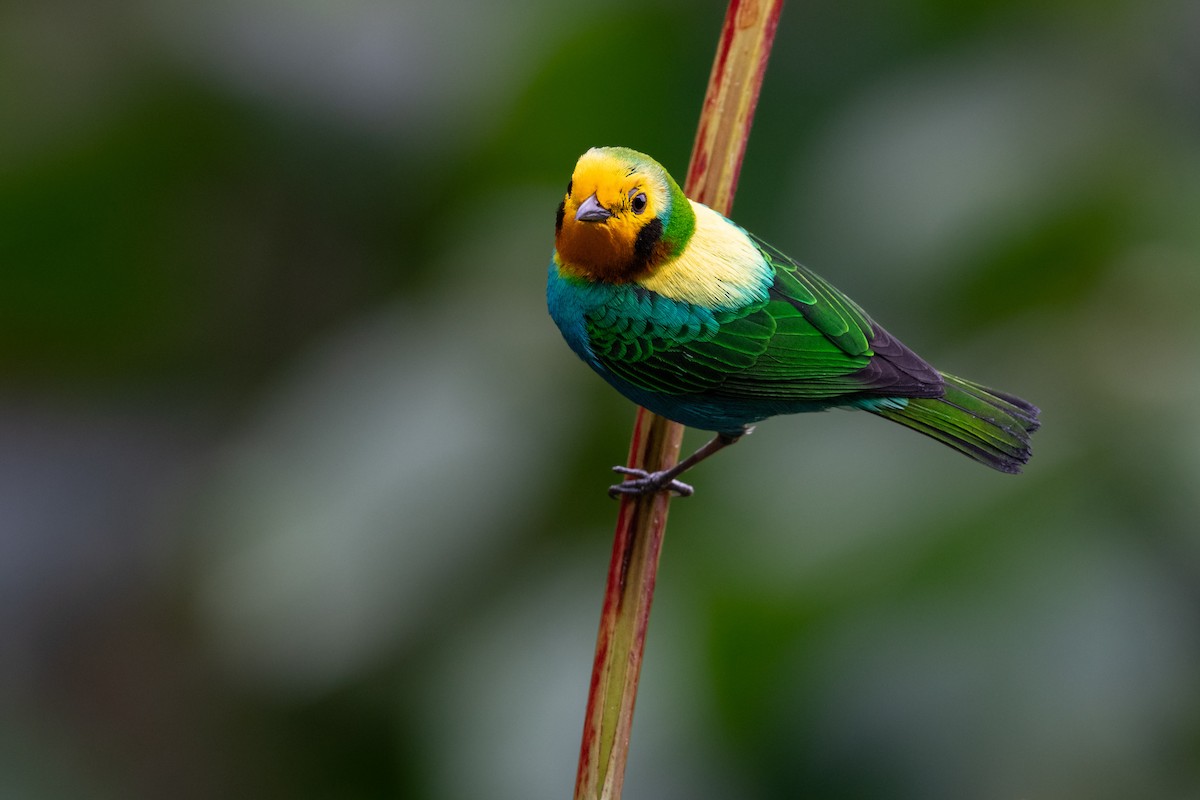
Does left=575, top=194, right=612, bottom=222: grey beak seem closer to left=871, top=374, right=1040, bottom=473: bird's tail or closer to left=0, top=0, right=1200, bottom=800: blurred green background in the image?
left=871, top=374, right=1040, bottom=473: bird's tail

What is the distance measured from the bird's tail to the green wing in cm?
6

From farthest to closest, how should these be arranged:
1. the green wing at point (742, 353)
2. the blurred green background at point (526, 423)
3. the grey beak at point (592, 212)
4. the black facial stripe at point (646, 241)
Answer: the blurred green background at point (526, 423)
the green wing at point (742, 353)
the black facial stripe at point (646, 241)
the grey beak at point (592, 212)

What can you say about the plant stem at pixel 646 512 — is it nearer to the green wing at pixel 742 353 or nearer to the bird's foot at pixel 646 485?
the bird's foot at pixel 646 485

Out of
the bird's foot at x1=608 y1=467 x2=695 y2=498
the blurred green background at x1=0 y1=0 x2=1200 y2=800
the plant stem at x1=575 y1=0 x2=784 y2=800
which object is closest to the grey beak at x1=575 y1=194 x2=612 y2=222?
the plant stem at x1=575 y1=0 x2=784 y2=800

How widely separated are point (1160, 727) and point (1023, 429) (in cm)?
77

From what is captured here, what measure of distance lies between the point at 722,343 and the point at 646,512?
433 millimetres

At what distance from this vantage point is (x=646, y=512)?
223 cm

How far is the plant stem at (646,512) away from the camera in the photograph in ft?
6.39

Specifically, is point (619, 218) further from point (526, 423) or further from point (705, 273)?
point (526, 423)

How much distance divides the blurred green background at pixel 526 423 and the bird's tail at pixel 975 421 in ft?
1.19

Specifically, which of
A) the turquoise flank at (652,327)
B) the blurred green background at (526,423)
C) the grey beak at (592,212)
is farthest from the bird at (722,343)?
the blurred green background at (526,423)

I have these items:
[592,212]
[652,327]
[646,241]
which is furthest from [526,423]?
[592,212]

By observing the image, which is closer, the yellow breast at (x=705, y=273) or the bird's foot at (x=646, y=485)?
the bird's foot at (x=646, y=485)

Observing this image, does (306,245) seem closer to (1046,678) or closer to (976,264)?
(976,264)
